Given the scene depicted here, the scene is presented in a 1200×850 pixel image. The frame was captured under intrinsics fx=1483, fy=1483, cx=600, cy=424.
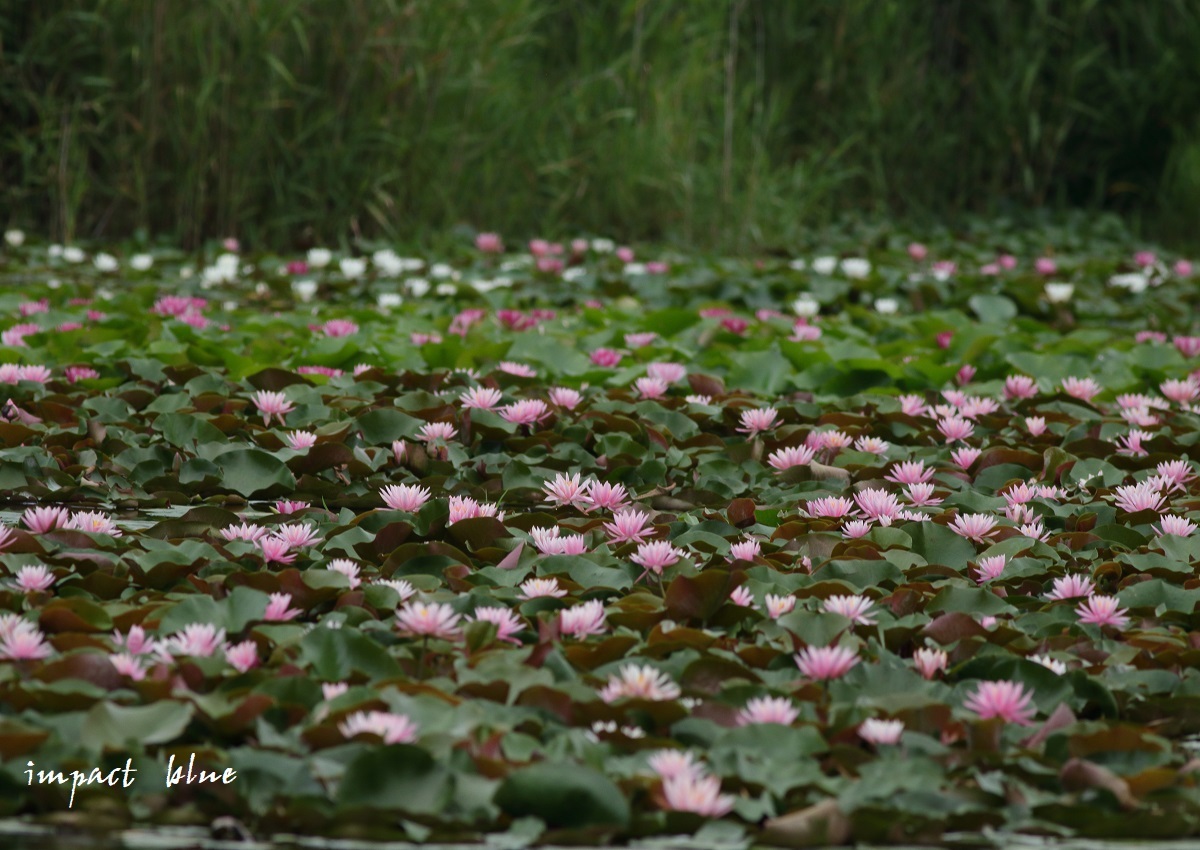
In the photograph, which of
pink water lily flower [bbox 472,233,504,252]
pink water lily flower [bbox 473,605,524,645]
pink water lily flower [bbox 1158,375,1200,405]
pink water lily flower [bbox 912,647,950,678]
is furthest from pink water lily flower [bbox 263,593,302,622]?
pink water lily flower [bbox 472,233,504,252]

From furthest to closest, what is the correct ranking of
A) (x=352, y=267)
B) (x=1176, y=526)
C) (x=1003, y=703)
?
(x=352, y=267) < (x=1176, y=526) < (x=1003, y=703)

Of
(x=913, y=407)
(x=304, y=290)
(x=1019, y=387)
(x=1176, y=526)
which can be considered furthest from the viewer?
(x=304, y=290)

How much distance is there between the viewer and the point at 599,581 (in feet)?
7.22

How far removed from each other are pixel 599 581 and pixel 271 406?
1.21 metres

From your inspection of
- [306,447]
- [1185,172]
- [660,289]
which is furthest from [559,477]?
[1185,172]

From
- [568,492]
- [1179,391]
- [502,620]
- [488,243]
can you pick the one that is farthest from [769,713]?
[488,243]

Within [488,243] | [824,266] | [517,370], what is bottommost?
[488,243]

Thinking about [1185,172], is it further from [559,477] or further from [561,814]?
[561,814]

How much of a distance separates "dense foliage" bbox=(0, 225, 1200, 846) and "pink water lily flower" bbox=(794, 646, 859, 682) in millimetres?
17

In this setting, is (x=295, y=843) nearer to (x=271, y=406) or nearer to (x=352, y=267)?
(x=271, y=406)

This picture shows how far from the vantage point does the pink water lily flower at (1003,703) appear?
5.67 feet

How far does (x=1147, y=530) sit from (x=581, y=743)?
4.55 feet

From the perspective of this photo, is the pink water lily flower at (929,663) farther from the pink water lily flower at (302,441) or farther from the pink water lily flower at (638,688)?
the pink water lily flower at (302,441)

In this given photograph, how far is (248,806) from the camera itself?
150 cm
